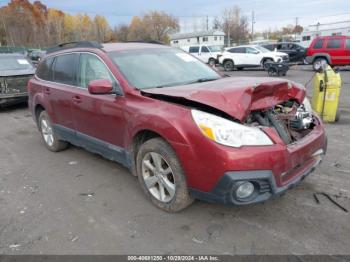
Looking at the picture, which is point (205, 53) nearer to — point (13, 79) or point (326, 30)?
point (326, 30)

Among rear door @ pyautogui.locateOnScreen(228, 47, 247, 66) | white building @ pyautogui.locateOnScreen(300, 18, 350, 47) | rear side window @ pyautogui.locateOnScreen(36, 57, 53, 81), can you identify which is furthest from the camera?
white building @ pyautogui.locateOnScreen(300, 18, 350, 47)

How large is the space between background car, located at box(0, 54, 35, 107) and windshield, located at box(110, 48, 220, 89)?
6.71 metres

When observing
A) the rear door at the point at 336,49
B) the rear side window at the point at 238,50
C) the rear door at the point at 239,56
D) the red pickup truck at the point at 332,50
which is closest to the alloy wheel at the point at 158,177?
the red pickup truck at the point at 332,50

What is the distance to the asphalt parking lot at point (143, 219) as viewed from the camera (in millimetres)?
2764

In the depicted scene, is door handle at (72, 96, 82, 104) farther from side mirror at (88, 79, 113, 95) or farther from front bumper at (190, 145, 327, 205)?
front bumper at (190, 145, 327, 205)

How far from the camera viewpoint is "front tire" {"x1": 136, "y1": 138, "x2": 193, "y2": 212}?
2988 mm

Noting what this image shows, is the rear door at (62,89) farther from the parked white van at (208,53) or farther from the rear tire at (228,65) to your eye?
the parked white van at (208,53)

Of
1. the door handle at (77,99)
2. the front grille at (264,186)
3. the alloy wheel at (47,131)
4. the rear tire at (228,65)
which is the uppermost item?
the door handle at (77,99)

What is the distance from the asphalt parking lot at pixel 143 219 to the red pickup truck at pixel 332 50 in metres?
15.1

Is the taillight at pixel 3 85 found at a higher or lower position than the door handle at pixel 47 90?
lower

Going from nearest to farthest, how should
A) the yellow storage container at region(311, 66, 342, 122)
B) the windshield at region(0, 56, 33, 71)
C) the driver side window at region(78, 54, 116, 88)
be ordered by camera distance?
the driver side window at region(78, 54, 116, 88) → the yellow storage container at region(311, 66, 342, 122) → the windshield at region(0, 56, 33, 71)

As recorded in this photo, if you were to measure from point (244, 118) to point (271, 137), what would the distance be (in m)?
0.29

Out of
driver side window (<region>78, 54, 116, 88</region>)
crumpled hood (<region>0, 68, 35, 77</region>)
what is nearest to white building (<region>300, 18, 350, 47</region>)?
crumpled hood (<region>0, 68, 35, 77</region>)

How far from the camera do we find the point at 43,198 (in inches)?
149
